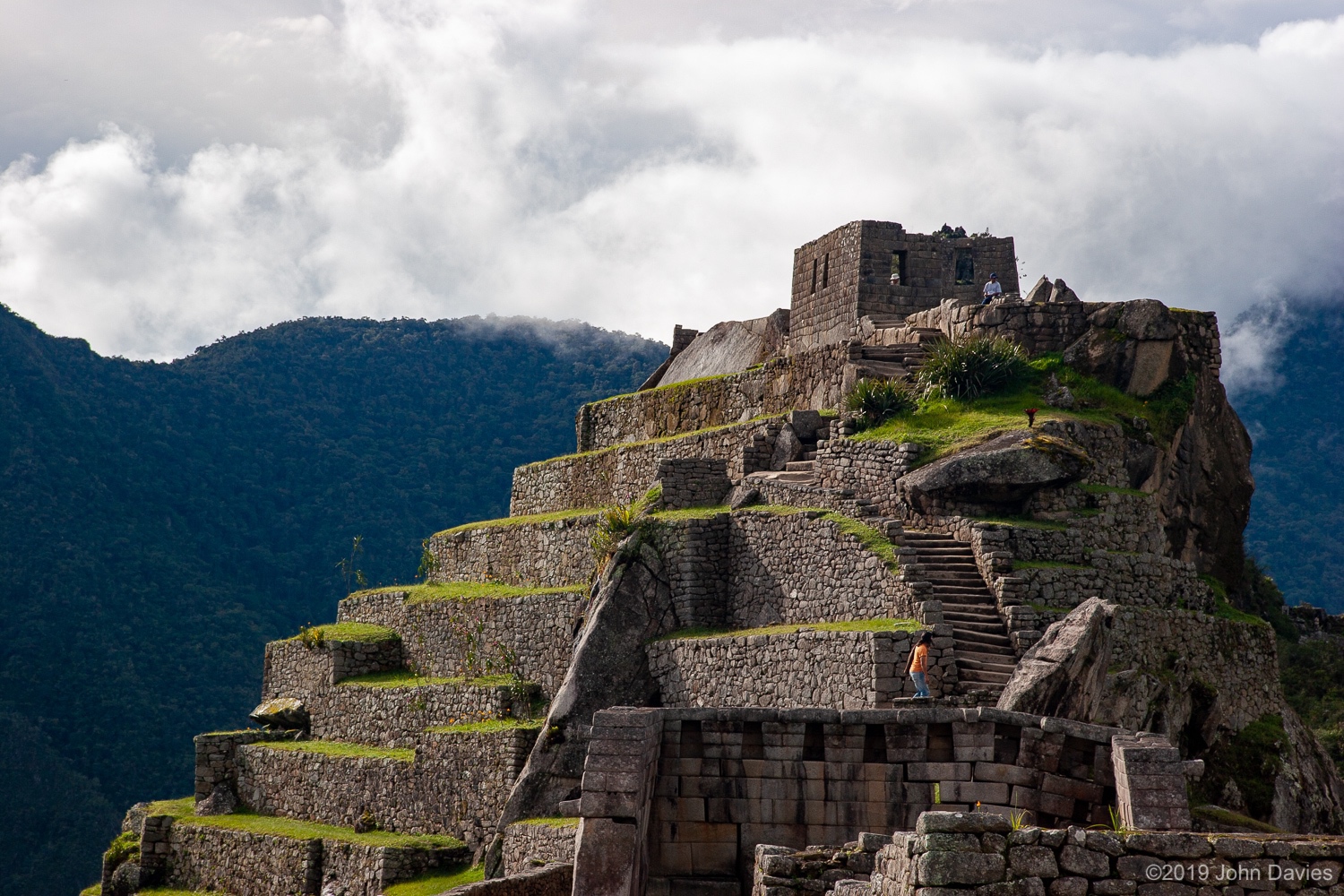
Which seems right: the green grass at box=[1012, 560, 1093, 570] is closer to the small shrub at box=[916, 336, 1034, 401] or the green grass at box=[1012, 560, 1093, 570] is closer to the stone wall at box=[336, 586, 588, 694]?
the small shrub at box=[916, 336, 1034, 401]

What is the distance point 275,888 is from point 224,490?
51.1 metres

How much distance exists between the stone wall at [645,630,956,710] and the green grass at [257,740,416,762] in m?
6.40

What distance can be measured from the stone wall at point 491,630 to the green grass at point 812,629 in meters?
2.97

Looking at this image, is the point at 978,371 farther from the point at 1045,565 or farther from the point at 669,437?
the point at 669,437

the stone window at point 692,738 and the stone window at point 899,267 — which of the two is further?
the stone window at point 899,267

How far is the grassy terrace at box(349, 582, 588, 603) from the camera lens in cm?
3036

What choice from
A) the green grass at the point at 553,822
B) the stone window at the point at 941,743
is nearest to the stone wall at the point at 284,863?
the green grass at the point at 553,822

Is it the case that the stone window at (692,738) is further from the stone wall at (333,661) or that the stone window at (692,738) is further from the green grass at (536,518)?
the stone wall at (333,661)

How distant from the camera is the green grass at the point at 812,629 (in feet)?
71.9

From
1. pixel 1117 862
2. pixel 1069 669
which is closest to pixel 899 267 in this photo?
pixel 1069 669

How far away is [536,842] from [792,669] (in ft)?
13.9

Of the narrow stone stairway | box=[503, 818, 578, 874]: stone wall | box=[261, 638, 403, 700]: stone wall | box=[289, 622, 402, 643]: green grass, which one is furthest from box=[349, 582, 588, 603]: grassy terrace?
the narrow stone stairway

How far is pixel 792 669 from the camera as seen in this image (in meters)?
23.0

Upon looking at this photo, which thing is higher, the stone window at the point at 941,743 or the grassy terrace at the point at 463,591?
the grassy terrace at the point at 463,591
